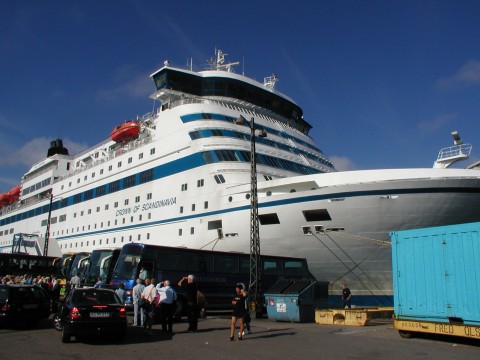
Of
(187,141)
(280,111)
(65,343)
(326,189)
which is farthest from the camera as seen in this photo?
(280,111)

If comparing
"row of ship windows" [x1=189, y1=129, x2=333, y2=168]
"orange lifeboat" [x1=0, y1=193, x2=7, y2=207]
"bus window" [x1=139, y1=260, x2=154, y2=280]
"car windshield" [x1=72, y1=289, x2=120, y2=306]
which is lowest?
"car windshield" [x1=72, y1=289, x2=120, y2=306]

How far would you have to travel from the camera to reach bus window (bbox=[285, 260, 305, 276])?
806 inches

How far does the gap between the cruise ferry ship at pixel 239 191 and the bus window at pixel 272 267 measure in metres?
1.14

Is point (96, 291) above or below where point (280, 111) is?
below

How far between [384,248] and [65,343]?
1346cm

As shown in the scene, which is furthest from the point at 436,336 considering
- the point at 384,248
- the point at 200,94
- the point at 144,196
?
the point at 200,94

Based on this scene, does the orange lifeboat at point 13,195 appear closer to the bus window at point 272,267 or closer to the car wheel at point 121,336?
the bus window at point 272,267

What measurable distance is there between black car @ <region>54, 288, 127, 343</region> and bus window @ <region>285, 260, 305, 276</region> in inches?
424

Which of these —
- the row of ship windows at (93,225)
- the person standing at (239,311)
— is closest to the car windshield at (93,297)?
the person standing at (239,311)

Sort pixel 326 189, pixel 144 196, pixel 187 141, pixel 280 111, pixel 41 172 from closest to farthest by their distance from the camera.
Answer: pixel 326 189
pixel 187 141
pixel 144 196
pixel 280 111
pixel 41 172

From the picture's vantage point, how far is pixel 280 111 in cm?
3388

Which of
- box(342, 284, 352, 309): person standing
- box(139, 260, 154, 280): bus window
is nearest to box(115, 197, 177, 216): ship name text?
box(139, 260, 154, 280): bus window

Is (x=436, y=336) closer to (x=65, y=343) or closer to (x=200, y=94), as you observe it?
(x=65, y=343)

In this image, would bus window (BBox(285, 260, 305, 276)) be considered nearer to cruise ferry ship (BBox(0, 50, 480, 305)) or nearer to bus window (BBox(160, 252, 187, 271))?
cruise ferry ship (BBox(0, 50, 480, 305))
